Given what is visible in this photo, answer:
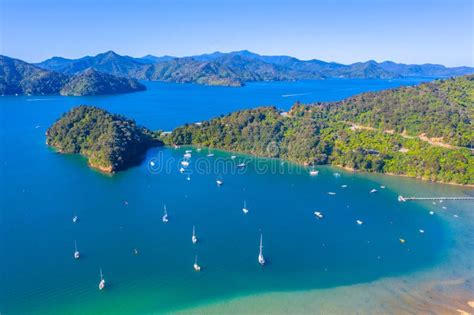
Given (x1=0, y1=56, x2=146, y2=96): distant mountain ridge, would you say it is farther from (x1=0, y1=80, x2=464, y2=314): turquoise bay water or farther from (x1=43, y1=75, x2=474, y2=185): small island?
(x1=0, y1=80, x2=464, y2=314): turquoise bay water

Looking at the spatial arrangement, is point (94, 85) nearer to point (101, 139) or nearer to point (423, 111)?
point (101, 139)

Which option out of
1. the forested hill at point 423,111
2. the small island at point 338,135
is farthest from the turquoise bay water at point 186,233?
the forested hill at point 423,111

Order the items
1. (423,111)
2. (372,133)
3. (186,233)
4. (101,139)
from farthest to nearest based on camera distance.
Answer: (423,111) < (372,133) < (101,139) < (186,233)

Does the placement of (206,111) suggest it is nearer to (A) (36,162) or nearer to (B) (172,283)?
(A) (36,162)

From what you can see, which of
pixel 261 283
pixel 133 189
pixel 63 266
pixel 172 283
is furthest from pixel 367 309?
pixel 133 189

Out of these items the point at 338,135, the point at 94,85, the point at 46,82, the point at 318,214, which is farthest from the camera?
the point at 46,82

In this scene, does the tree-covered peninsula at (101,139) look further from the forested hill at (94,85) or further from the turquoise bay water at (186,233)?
the forested hill at (94,85)

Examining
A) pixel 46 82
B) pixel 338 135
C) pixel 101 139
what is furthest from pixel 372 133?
pixel 46 82
